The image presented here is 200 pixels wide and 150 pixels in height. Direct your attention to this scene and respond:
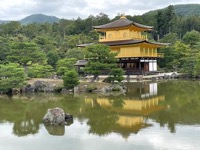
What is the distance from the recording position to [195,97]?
61.2 ft

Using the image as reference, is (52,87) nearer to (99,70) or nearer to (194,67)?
(99,70)

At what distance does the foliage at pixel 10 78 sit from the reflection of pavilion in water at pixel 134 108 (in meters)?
6.13

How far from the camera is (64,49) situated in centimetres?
4309

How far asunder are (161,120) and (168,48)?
2629 cm

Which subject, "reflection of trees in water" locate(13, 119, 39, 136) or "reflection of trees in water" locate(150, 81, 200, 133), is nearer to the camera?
"reflection of trees in water" locate(13, 119, 39, 136)

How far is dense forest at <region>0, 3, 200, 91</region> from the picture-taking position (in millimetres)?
26906

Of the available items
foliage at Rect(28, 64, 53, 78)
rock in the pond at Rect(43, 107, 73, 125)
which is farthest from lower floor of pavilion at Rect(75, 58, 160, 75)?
rock in the pond at Rect(43, 107, 73, 125)

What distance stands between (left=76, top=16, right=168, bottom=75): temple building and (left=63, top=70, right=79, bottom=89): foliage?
11046 millimetres

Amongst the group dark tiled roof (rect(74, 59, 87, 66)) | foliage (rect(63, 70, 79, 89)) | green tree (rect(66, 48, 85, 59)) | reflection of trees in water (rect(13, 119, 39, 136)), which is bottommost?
reflection of trees in water (rect(13, 119, 39, 136))

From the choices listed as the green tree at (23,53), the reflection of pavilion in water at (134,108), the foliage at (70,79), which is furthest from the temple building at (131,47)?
the reflection of pavilion in water at (134,108)

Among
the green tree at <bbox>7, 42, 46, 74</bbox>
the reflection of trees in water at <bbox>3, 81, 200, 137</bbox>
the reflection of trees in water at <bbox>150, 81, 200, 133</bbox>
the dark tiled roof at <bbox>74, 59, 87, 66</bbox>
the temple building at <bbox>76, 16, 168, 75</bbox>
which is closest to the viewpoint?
the reflection of trees in water at <bbox>3, 81, 200, 137</bbox>

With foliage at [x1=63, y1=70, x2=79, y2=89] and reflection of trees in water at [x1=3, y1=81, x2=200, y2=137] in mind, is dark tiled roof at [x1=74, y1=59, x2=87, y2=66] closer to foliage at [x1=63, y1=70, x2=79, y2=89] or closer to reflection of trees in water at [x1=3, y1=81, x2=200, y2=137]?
foliage at [x1=63, y1=70, x2=79, y2=89]

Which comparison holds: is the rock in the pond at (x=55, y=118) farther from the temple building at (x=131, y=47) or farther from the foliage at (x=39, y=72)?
the temple building at (x=131, y=47)

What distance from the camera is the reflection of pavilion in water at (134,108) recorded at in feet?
37.8
